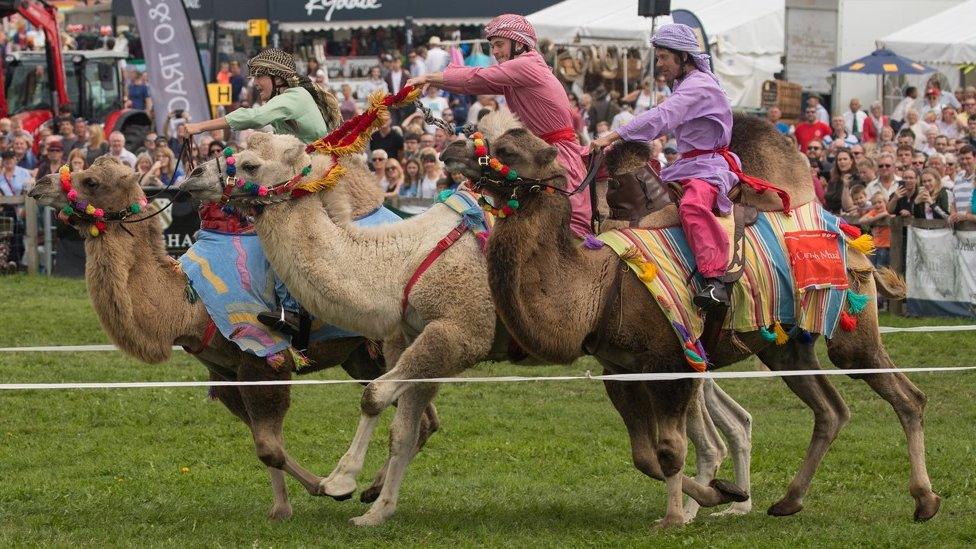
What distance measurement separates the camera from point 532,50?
29.7 ft

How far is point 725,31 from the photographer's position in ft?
90.4

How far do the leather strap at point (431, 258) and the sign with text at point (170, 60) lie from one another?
15294mm

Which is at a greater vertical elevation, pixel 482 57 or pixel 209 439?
pixel 482 57

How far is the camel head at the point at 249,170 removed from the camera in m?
8.46

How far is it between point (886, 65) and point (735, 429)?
52.9ft

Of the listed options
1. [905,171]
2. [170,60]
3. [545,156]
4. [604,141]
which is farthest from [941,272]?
[170,60]

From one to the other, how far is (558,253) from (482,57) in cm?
2080

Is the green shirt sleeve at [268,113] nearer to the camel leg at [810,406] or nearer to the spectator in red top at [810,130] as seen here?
the camel leg at [810,406]

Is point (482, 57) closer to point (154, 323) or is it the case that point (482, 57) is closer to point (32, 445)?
point (32, 445)

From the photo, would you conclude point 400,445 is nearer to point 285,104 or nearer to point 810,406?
point 285,104

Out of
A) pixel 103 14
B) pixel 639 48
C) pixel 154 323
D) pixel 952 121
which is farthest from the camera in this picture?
pixel 103 14

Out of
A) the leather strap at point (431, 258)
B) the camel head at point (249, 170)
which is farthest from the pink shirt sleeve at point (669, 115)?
the camel head at point (249, 170)

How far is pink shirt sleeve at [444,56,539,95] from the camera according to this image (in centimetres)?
872

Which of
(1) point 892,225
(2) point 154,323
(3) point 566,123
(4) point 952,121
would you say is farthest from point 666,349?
(4) point 952,121
